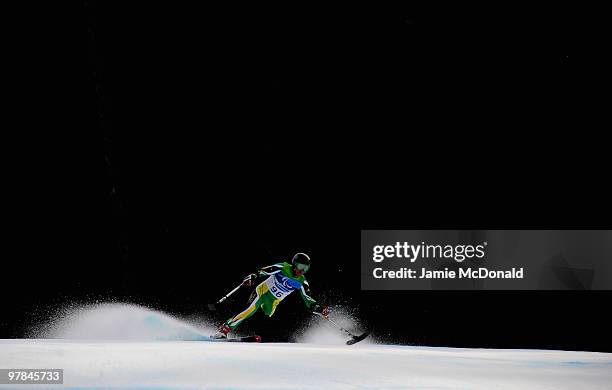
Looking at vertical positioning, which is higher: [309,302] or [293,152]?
[293,152]

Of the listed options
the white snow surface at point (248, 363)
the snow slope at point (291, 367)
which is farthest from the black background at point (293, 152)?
the snow slope at point (291, 367)

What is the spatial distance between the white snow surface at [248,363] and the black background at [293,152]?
32 cm

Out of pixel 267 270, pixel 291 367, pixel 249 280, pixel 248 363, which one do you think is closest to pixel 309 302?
pixel 267 270

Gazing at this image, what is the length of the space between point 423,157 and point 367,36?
1406 millimetres

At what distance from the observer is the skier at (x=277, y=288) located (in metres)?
6.80

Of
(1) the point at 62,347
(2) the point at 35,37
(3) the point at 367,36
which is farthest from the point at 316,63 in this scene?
(1) the point at 62,347

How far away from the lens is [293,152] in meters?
7.48

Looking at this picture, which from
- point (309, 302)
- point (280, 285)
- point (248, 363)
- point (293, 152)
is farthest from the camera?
point (293, 152)

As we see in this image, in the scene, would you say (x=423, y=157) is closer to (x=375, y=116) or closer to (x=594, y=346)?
(x=375, y=116)

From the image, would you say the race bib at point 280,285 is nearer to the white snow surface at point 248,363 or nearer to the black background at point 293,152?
the black background at point 293,152

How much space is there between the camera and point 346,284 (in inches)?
295

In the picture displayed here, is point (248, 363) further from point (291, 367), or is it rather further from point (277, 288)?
point (277, 288)

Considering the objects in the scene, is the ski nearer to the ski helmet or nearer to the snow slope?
the snow slope

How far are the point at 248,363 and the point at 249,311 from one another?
213 cm
